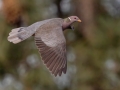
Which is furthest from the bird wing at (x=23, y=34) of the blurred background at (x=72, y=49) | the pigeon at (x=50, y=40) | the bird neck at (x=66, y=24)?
the blurred background at (x=72, y=49)

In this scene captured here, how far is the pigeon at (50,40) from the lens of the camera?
3945 millimetres

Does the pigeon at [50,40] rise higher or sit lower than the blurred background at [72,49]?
higher

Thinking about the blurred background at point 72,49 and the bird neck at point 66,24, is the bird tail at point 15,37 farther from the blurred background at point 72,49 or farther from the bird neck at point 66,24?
the blurred background at point 72,49

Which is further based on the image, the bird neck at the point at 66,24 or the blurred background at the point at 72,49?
the blurred background at the point at 72,49

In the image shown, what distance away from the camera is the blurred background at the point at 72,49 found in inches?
Answer: 232

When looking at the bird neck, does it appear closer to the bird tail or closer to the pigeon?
the pigeon

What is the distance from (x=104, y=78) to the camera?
6.32 meters

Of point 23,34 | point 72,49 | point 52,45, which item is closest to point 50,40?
point 52,45

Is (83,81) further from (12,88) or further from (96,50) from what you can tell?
(12,88)

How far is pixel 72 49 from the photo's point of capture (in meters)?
6.38

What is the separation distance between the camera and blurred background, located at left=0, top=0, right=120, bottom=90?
5895mm

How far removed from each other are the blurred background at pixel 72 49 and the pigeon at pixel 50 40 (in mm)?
1593

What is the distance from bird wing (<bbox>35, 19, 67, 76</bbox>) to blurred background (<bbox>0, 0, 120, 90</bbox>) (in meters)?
1.60

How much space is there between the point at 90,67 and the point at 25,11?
38.6 inches
